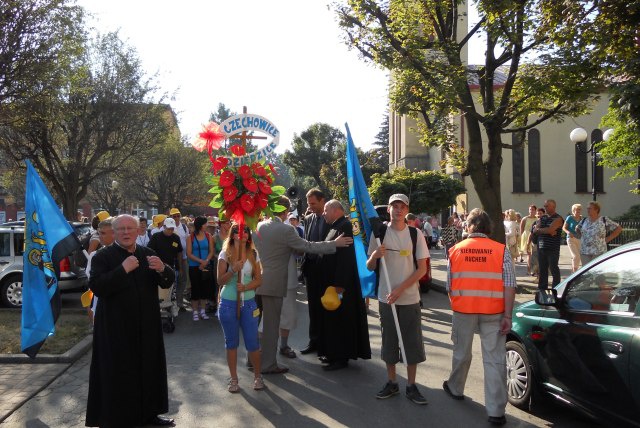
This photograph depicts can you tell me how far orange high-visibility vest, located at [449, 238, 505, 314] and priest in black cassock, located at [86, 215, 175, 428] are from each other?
2.59m

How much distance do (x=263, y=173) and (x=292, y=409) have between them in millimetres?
2418

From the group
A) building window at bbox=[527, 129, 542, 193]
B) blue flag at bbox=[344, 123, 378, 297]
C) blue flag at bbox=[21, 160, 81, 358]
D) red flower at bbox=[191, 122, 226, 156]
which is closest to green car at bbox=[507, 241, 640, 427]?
blue flag at bbox=[344, 123, 378, 297]

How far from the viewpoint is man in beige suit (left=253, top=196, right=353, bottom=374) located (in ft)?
20.2

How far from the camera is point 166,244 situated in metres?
9.26

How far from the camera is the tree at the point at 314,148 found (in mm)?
58469

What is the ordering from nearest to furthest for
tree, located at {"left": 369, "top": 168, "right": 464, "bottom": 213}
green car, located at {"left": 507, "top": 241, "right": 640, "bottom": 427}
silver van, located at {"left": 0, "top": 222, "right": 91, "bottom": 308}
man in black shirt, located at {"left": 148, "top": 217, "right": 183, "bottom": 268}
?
green car, located at {"left": 507, "top": 241, "right": 640, "bottom": 427}
man in black shirt, located at {"left": 148, "top": 217, "right": 183, "bottom": 268}
silver van, located at {"left": 0, "top": 222, "right": 91, "bottom": 308}
tree, located at {"left": 369, "top": 168, "right": 464, "bottom": 213}

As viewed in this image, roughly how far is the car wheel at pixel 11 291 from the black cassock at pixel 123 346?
25.2 ft

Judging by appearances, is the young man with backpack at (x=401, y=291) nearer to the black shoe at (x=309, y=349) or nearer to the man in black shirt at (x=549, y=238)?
the black shoe at (x=309, y=349)

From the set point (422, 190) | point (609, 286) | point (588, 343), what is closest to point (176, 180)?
point (422, 190)

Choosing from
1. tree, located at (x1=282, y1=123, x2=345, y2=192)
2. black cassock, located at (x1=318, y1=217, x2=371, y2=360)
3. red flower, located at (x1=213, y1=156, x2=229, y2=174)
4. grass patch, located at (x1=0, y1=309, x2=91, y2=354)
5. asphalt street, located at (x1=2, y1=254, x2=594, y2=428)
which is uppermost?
tree, located at (x1=282, y1=123, x2=345, y2=192)

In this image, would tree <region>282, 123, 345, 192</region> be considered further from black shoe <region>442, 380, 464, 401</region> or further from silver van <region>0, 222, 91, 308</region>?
black shoe <region>442, 380, 464, 401</region>

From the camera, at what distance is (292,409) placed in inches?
201

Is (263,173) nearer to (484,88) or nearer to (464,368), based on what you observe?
(464,368)

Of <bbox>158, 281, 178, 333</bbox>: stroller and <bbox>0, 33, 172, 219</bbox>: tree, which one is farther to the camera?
<bbox>0, 33, 172, 219</bbox>: tree
